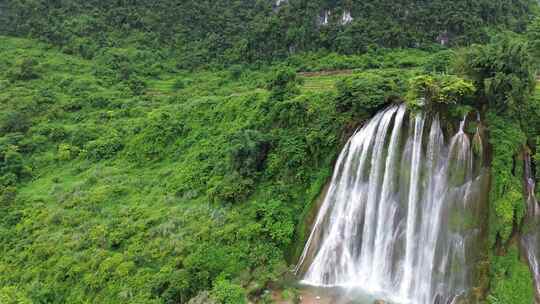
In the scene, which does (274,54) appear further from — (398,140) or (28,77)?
(398,140)

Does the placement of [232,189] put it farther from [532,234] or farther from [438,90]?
[532,234]

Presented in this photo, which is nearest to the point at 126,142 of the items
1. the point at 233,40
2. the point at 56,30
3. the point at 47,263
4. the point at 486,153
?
the point at 47,263

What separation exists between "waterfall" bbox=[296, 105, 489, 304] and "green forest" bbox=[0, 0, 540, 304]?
1.80 feet

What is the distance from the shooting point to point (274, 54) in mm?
38719

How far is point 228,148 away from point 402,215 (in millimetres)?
8294

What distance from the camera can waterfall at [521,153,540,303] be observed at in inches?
432

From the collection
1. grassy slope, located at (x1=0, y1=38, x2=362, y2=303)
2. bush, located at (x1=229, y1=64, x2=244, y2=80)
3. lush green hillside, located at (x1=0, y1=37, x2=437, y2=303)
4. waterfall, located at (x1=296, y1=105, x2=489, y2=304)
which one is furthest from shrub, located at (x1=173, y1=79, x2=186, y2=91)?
waterfall, located at (x1=296, y1=105, x2=489, y2=304)

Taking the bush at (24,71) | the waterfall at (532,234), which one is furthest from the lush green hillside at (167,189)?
the bush at (24,71)

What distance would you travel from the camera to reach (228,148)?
707 inches

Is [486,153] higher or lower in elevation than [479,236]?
higher

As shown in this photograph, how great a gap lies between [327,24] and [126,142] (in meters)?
23.5

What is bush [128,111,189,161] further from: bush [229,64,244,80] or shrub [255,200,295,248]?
bush [229,64,244,80]

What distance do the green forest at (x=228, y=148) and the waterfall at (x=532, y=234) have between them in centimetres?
22

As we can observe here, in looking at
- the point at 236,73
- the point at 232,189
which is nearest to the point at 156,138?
the point at 232,189
